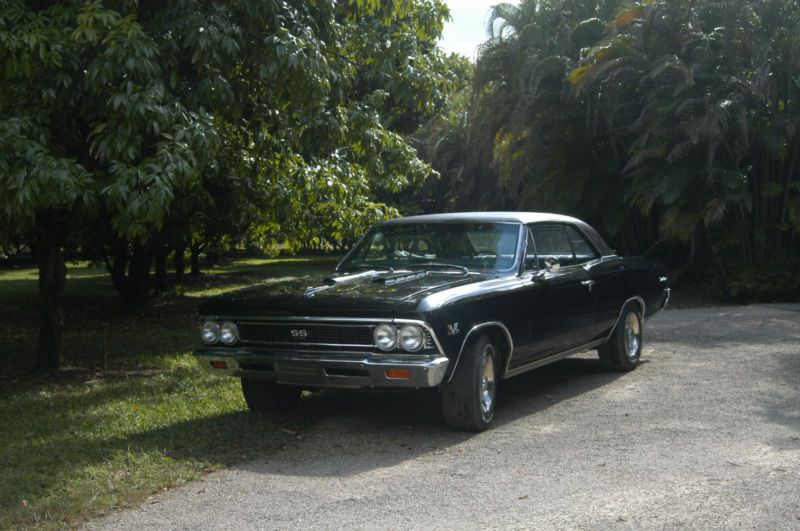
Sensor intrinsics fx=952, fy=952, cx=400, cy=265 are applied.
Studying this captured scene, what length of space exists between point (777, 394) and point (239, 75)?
601 centimetres

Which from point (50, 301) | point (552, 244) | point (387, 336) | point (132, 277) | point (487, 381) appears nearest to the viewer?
point (387, 336)

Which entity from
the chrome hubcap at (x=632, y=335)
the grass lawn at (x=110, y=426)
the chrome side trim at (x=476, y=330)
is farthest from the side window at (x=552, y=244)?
the grass lawn at (x=110, y=426)

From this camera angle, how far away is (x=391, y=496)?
5457mm

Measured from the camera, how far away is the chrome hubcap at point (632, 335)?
9.38 meters

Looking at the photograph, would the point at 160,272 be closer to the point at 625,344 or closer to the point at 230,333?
the point at 625,344

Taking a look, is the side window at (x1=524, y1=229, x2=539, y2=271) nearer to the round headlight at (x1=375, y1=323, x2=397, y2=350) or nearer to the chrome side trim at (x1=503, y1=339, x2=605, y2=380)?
the chrome side trim at (x1=503, y1=339, x2=605, y2=380)

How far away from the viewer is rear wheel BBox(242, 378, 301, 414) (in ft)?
24.4

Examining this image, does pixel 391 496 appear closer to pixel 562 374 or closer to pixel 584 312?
pixel 584 312

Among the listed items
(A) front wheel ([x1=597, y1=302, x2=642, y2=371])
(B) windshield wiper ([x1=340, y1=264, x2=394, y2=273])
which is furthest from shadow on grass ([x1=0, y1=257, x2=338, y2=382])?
(A) front wheel ([x1=597, y1=302, x2=642, y2=371])

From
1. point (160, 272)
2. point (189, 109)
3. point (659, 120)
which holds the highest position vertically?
point (659, 120)

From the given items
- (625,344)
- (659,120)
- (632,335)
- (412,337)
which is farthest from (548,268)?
(659,120)

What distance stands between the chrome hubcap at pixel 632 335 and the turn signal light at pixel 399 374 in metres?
3.71

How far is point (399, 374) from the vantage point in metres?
6.34

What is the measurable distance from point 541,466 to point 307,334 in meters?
1.88
